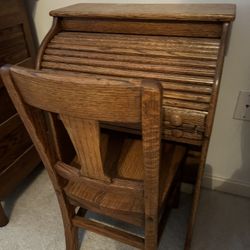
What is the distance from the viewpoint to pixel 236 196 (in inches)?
54.3

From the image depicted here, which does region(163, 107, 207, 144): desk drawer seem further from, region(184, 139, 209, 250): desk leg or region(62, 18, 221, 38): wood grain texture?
region(62, 18, 221, 38): wood grain texture

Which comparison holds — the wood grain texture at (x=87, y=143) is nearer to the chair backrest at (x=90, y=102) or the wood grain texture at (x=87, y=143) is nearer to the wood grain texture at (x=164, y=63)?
the chair backrest at (x=90, y=102)

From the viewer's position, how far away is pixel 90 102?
1.66ft

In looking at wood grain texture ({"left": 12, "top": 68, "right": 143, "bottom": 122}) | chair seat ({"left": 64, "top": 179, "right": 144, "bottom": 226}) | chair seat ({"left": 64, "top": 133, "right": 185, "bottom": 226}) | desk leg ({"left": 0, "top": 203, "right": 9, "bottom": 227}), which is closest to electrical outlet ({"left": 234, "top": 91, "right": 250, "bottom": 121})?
chair seat ({"left": 64, "top": 133, "right": 185, "bottom": 226})

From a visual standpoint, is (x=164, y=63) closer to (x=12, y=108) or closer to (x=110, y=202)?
(x=110, y=202)

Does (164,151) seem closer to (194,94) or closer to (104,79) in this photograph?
(194,94)

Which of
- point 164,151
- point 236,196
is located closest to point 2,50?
point 164,151

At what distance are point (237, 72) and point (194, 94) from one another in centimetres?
44

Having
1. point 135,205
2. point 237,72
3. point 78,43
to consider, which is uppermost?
point 78,43

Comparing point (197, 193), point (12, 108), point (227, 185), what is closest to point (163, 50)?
point (197, 193)

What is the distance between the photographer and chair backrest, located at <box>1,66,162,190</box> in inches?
18.5

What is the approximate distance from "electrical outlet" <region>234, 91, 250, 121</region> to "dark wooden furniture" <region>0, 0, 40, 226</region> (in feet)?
3.19

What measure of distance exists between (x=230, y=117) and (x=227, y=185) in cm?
41

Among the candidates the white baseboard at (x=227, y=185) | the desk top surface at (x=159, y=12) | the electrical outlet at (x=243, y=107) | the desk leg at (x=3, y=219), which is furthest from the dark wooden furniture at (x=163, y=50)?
the desk leg at (x=3, y=219)
